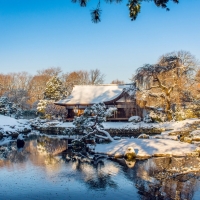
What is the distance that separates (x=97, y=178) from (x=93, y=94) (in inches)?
970

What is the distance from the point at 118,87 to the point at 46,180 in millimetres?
25853

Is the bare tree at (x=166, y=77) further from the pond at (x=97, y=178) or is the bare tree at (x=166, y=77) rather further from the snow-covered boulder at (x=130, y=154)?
the pond at (x=97, y=178)

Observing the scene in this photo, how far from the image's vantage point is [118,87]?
1348 inches

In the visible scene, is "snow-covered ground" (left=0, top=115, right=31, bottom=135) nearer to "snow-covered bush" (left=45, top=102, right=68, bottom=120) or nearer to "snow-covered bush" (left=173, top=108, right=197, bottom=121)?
"snow-covered bush" (left=45, top=102, right=68, bottom=120)

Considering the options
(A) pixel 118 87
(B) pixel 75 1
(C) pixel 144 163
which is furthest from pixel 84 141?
(A) pixel 118 87

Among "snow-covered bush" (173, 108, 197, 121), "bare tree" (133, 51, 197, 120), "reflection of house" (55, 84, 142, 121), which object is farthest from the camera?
"reflection of house" (55, 84, 142, 121)

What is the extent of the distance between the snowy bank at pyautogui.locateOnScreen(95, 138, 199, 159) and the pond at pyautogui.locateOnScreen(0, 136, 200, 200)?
861 mm

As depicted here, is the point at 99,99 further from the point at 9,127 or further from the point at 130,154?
the point at 130,154

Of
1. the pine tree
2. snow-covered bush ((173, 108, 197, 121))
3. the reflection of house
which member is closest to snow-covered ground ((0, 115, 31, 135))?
the reflection of house

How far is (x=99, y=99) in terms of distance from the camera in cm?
3155

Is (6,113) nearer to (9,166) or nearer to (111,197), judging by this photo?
(9,166)

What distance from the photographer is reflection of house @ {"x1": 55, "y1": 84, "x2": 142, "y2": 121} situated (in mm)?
29031

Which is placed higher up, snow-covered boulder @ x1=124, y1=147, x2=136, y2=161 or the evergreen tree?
the evergreen tree

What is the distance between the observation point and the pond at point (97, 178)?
7.76m
